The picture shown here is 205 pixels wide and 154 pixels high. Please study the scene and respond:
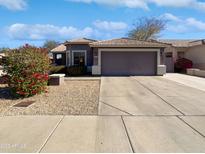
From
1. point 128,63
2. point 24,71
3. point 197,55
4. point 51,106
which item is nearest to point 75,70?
point 128,63

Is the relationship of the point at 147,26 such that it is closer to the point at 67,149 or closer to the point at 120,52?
the point at 120,52

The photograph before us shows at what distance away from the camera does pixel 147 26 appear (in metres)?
52.2

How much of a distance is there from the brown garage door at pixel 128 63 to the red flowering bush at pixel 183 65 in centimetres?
702

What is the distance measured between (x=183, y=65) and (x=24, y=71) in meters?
23.5

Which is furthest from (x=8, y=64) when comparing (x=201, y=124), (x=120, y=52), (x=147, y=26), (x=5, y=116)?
(x=147, y=26)

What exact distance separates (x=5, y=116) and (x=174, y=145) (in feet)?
17.2

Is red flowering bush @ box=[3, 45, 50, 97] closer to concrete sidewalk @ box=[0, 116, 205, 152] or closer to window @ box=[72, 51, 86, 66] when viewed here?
concrete sidewalk @ box=[0, 116, 205, 152]

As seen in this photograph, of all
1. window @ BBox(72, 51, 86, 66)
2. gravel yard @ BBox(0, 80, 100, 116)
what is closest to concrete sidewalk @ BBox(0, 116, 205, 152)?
gravel yard @ BBox(0, 80, 100, 116)

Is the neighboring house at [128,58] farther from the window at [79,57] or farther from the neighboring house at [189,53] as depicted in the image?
the neighboring house at [189,53]

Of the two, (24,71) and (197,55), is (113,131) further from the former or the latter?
(197,55)

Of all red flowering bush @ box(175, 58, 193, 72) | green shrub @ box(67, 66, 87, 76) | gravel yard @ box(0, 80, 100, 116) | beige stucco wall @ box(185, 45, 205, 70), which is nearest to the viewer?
gravel yard @ box(0, 80, 100, 116)

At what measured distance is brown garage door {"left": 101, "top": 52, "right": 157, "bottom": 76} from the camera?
25641 millimetres

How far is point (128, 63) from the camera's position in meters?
25.8

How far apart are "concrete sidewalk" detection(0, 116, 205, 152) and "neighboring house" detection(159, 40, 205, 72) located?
77.1 ft
